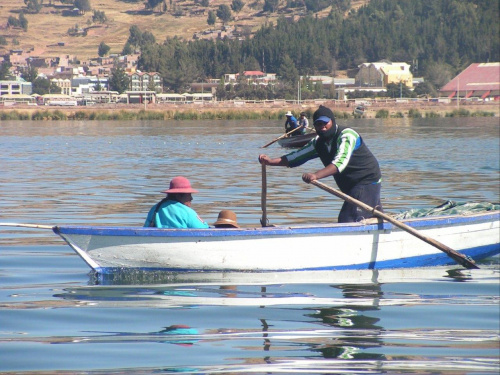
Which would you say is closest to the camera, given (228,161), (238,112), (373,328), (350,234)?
(373,328)

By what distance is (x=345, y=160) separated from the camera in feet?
38.4

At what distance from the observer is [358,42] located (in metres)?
183

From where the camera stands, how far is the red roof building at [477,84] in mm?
139750

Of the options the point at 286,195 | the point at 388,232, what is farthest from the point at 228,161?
the point at 388,232

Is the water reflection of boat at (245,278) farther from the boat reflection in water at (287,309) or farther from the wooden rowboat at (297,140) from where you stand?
the wooden rowboat at (297,140)

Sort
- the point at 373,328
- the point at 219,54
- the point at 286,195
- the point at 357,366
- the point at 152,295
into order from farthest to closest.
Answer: the point at 219,54 → the point at 286,195 → the point at 152,295 → the point at 373,328 → the point at 357,366

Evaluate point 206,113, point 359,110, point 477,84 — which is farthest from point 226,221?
point 477,84

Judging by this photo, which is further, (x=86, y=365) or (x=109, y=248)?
(x=109, y=248)

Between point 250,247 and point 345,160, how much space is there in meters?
1.58

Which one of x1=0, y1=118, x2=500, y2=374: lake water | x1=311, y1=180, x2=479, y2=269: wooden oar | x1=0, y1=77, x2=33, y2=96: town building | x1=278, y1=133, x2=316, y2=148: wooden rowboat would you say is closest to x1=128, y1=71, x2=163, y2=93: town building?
x1=0, y1=77, x2=33, y2=96: town building

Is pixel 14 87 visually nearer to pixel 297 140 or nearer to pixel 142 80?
pixel 142 80

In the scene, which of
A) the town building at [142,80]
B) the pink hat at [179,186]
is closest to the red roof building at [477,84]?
the town building at [142,80]

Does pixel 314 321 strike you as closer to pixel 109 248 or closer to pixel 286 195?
pixel 109 248

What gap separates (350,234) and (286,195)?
11.1m
